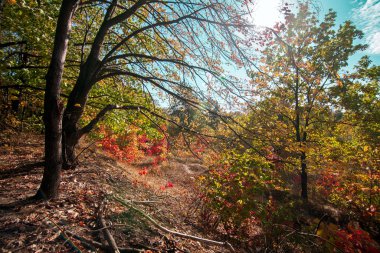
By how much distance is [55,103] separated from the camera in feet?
11.4

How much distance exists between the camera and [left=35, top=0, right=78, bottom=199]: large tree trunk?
3361 millimetres

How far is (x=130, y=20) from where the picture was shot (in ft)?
23.4

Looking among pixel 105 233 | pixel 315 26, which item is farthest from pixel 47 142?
pixel 315 26

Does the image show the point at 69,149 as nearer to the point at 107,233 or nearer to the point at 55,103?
the point at 55,103

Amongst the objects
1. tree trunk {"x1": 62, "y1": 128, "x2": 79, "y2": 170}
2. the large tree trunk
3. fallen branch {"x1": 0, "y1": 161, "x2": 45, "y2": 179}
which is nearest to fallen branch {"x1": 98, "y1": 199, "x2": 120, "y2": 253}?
the large tree trunk

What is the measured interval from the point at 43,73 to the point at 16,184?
345 cm

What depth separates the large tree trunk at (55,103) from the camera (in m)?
3.36

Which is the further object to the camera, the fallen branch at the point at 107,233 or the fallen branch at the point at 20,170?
the fallen branch at the point at 20,170

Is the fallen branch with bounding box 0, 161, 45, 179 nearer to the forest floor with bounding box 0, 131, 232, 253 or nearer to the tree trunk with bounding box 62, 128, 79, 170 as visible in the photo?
the forest floor with bounding box 0, 131, 232, 253

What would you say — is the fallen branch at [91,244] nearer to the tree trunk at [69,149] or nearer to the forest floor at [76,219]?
the forest floor at [76,219]

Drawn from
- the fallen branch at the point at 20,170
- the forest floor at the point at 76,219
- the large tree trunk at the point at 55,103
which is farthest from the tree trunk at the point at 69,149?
the large tree trunk at the point at 55,103

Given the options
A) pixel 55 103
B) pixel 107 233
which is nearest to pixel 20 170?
pixel 55 103

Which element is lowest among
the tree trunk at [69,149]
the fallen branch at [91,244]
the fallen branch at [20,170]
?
the fallen branch at [91,244]

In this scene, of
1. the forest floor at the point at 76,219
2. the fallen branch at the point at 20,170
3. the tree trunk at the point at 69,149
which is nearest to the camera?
the forest floor at the point at 76,219
